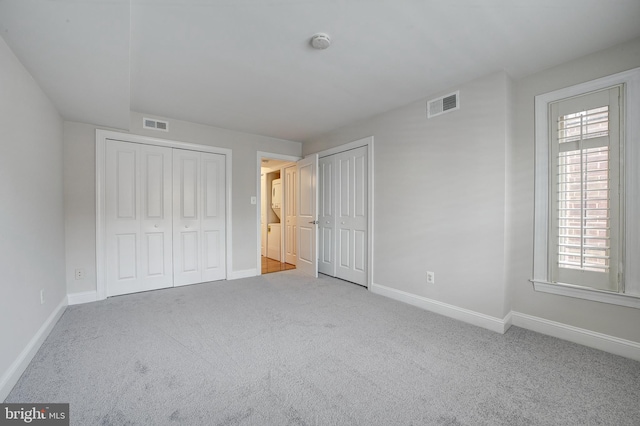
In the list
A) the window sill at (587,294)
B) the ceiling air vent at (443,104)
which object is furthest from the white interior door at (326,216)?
the window sill at (587,294)

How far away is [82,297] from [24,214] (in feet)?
5.72

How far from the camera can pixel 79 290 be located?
3.24m

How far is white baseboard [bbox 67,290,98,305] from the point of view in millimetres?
3177

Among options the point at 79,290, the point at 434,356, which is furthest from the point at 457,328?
the point at 79,290

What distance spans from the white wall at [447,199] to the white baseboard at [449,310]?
2.0 inches

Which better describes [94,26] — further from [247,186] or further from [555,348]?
[555,348]

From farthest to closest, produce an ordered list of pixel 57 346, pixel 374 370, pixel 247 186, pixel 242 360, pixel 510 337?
pixel 247 186
pixel 510 337
pixel 57 346
pixel 242 360
pixel 374 370

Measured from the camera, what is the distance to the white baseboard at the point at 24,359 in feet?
5.21

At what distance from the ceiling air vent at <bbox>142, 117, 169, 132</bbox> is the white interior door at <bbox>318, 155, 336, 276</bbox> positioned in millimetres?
2362

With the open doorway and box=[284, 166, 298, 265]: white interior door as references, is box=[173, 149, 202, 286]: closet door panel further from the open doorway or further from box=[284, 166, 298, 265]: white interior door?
box=[284, 166, 298, 265]: white interior door

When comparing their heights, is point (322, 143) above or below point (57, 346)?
above

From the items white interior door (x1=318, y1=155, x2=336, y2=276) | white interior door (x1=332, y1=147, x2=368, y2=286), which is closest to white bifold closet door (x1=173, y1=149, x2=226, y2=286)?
white interior door (x1=318, y1=155, x2=336, y2=276)

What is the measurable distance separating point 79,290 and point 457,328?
4.25 meters

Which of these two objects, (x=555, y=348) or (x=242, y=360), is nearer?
(x=242, y=360)
